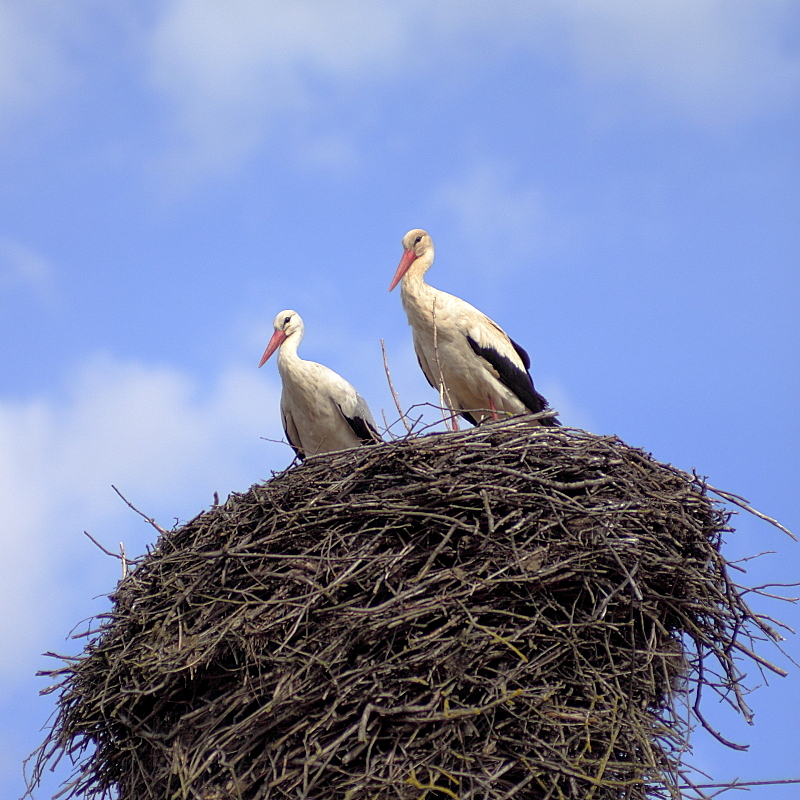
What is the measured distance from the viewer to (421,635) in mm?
3566

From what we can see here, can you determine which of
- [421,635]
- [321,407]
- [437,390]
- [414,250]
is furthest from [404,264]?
[421,635]

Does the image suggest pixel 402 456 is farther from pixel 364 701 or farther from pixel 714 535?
pixel 714 535

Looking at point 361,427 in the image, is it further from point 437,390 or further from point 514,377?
point 514,377

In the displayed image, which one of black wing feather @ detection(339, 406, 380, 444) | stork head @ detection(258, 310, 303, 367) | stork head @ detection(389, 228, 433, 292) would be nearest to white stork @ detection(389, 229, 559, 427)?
stork head @ detection(389, 228, 433, 292)

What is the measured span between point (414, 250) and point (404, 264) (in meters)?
0.11

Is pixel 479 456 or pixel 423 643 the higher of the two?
pixel 479 456

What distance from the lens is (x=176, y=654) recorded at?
3703 mm

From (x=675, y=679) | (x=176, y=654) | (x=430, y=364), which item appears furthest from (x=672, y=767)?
(x=430, y=364)

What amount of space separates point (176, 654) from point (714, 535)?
2.18 m

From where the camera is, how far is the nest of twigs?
3467 mm

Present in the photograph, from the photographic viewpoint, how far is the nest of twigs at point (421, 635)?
3.47 meters

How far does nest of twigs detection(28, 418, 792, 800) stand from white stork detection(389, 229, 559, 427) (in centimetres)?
148

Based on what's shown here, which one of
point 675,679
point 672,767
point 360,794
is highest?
point 360,794

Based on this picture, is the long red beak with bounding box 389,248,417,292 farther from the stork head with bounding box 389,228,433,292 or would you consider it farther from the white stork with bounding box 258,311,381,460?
the white stork with bounding box 258,311,381,460
